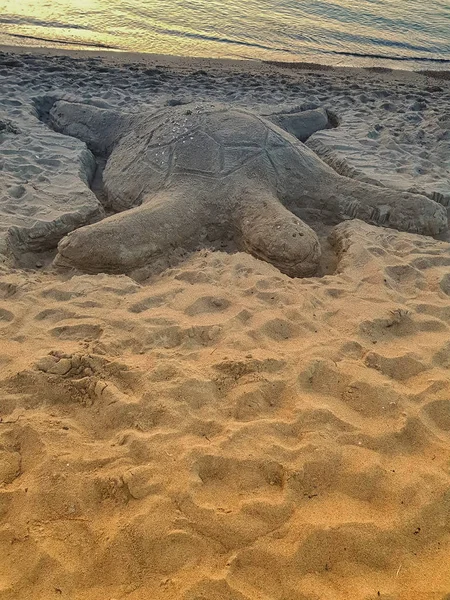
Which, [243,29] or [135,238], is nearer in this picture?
[135,238]

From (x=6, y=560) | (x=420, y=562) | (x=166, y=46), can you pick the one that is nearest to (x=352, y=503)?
(x=420, y=562)

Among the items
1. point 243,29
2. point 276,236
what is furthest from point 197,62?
point 276,236

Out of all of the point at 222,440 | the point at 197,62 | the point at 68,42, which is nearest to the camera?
the point at 222,440

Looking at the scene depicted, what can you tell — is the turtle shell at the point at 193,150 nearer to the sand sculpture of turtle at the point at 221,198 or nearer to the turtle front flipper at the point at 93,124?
the sand sculpture of turtle at the point at 221,198

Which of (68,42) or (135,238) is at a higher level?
(68,42)

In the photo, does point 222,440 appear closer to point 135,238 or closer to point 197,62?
point 135,238

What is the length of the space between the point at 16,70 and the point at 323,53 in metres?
7.98

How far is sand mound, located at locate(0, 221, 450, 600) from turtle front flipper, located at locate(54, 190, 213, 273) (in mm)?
217

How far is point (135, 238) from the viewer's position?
152 inches

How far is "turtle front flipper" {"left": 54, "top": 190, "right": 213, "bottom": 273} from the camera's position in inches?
147

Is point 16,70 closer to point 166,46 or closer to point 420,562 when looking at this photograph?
point 166,46

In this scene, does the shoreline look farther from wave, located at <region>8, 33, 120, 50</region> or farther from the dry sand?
the dry sand

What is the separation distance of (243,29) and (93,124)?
9.82 metres

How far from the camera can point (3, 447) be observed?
2213 millimetres
